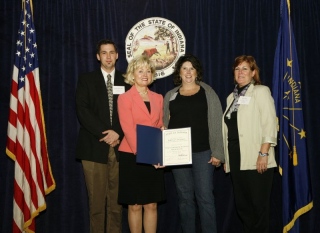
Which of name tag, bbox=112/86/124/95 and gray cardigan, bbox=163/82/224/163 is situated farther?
name tag, bbox=112/86/124/95

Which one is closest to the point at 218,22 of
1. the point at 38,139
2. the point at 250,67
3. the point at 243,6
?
the point at 243,6

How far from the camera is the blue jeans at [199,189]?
297 centimetres

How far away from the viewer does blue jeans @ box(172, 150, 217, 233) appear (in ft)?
9.73

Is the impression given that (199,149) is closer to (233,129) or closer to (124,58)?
(233,129)

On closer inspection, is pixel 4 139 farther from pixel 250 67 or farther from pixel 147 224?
pixel 250 67

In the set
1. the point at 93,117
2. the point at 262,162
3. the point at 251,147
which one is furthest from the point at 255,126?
the point at 93,117

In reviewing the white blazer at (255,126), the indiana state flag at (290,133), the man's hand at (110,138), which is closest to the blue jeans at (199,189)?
the white blazer at (255,126)

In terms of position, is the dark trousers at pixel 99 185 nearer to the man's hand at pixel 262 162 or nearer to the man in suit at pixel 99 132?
the man in suit at pixel 99 132

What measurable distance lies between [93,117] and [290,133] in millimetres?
1925

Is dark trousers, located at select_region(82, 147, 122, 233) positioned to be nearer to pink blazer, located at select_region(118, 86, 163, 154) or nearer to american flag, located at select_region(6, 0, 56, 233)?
pink blazer, located at select_region(118, 86, 163, 154)

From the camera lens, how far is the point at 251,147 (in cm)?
291

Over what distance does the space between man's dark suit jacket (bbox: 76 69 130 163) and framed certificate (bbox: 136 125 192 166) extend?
0.46 m

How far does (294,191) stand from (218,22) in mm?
1954

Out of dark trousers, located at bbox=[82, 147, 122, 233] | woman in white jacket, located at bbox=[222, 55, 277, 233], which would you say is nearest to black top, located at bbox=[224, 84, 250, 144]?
woman in white jacket, located at bbox=[222, 55, 277, 233]
